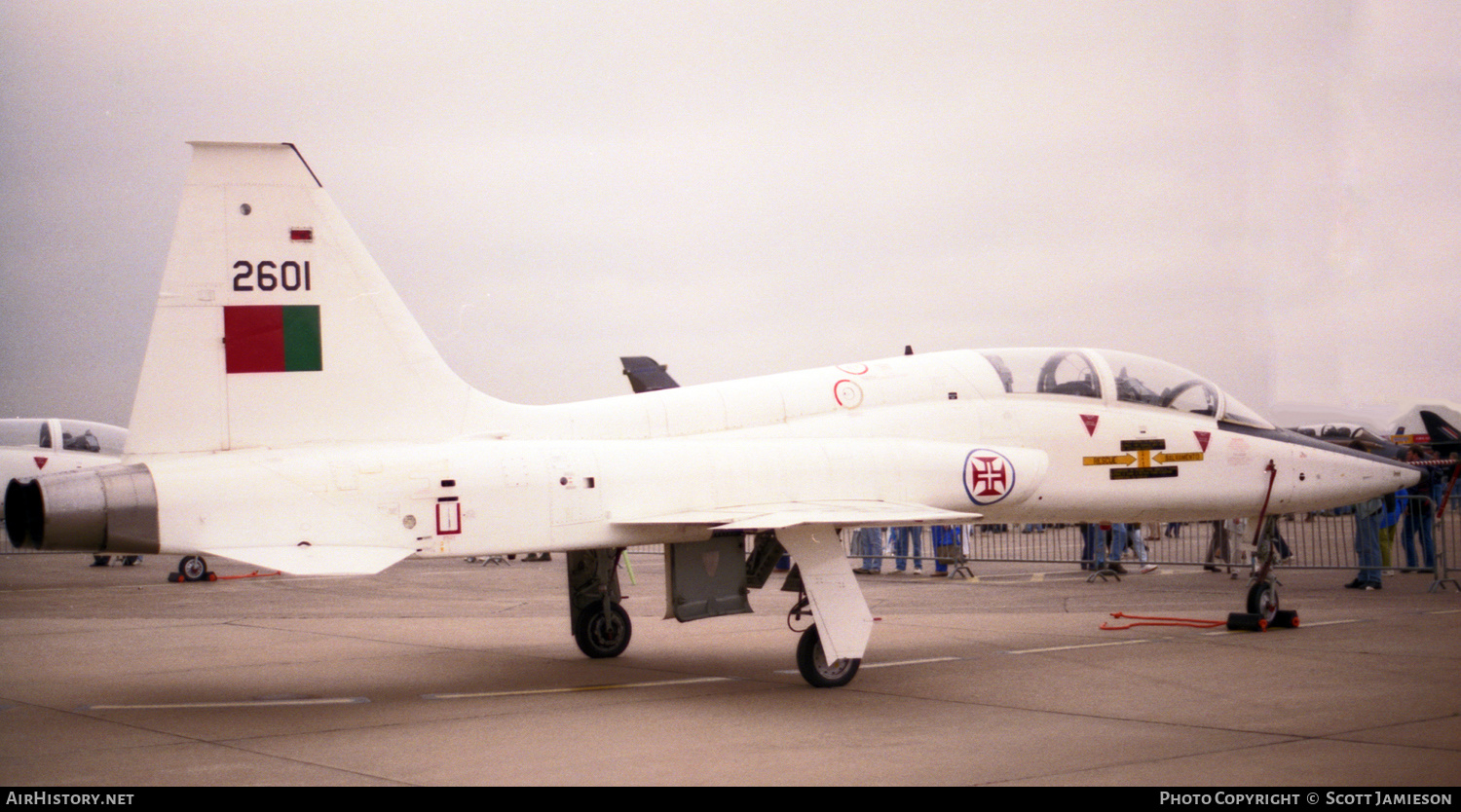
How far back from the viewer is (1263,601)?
1203 cm

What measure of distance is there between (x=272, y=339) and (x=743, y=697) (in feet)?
13.9

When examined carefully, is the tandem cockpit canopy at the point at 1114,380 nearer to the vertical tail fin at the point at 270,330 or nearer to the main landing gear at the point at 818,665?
the main landing gear at the point at 818,665

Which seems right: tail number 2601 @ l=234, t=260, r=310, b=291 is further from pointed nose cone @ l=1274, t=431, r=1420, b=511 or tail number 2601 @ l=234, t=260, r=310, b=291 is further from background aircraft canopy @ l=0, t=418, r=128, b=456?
background aircraft canopy @ l=0, t=418, r=128, b=456

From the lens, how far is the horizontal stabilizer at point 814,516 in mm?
8625

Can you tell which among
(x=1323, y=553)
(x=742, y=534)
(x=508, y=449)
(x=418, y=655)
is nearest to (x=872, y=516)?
(x=742, y=534)

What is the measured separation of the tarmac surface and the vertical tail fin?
6.69 ft

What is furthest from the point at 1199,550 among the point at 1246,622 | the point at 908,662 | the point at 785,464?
the point at 785,464

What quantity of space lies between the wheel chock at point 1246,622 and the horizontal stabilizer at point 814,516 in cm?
429

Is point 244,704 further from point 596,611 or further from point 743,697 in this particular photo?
point 743,697

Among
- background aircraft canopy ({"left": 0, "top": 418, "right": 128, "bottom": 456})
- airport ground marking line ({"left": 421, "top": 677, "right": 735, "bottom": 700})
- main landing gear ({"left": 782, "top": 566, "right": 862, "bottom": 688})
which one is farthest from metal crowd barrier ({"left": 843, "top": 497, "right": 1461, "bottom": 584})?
background aircraft canopy ({"left": 0, "top": 418, "right": 128, "bottom": 456})

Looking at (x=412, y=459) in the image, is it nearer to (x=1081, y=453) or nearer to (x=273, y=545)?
(x=273, y=545)

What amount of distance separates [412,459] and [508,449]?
710 mm

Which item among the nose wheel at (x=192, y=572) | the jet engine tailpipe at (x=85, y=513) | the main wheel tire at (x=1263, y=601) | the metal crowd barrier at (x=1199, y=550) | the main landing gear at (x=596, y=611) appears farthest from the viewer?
the nose wheel at (x=192, y=572)

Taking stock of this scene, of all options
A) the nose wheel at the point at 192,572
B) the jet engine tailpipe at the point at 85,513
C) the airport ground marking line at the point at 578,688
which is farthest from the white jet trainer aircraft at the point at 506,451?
the nose wheel at the point at 192,572
